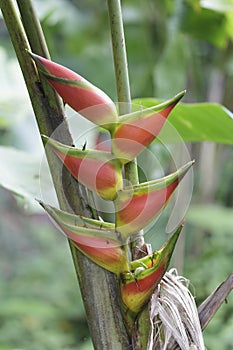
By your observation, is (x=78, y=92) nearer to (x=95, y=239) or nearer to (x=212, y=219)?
(x=95, y=239)

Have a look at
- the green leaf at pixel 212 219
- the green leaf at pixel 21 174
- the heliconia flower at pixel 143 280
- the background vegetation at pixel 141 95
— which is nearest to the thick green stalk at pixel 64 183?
the heliconia flower at pixel 143 280

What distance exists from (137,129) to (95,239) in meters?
0.07

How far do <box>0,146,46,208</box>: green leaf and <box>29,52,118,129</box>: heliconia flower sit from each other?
0.66ft

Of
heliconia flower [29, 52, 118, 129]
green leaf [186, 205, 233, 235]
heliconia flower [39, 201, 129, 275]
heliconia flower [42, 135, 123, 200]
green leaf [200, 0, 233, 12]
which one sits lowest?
green leaf [186, 205, 233, 235]

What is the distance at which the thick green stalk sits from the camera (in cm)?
37

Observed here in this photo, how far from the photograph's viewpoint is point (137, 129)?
336 millimetres

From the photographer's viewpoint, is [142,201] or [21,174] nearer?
[142,201]

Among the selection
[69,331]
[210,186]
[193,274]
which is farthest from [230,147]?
[69,331]

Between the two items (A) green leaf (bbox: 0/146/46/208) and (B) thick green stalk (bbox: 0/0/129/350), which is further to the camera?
(A) green leaf (bbox: 0/146/46/208)

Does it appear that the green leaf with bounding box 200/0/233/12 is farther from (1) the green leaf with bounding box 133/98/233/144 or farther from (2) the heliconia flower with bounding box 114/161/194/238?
(2) the heliconia flower with bounding box 114/161/194/238

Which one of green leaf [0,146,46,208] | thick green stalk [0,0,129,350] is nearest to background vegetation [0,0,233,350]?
green leaf [0,146,46,208]

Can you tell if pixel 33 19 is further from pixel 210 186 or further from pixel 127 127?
pixel 210 186

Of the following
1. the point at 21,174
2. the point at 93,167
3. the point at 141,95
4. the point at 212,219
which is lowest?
the point at 212,219

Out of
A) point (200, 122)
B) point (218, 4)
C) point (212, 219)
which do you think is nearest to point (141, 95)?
point (212, 219)
